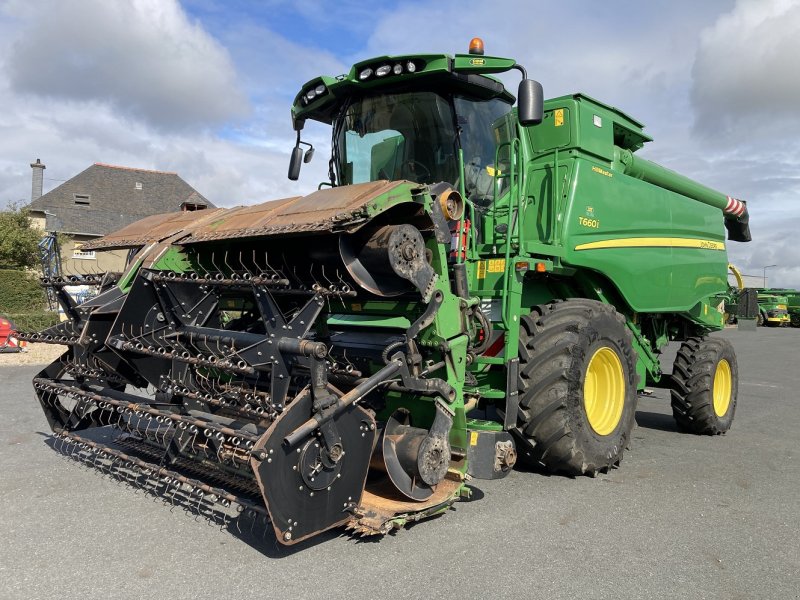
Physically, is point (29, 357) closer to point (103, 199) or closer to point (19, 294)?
point (19, 294)

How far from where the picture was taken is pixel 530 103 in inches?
163

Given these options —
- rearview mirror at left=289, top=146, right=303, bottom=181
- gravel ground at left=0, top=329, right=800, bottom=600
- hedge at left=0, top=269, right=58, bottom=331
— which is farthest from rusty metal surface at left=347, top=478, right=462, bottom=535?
hedge at left=0, top=269, right=58, bottom=331

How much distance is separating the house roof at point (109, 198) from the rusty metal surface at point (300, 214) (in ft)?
102

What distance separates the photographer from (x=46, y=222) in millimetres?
31859

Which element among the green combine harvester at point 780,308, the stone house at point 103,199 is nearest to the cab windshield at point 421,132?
the stone house at point 103,199

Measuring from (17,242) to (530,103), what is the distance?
26328 mm

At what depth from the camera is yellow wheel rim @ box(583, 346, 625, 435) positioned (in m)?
4.86

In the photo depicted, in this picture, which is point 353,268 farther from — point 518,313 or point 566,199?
point 566,199

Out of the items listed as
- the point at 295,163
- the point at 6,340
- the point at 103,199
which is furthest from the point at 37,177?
the point at 295,163

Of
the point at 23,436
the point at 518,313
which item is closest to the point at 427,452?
the point at 518,313

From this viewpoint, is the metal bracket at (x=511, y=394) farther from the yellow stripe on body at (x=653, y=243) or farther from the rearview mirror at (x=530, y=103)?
the rearview mirror at (x=530, y=103)

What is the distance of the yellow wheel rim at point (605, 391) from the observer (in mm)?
4863

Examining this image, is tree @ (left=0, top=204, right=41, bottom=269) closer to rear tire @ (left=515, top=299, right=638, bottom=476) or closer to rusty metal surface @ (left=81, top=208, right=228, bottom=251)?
rusty metal surface @ (left=81, top=208, right=228, bottom=251)

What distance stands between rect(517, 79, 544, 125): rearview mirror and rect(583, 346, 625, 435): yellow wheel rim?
184 centimetres
